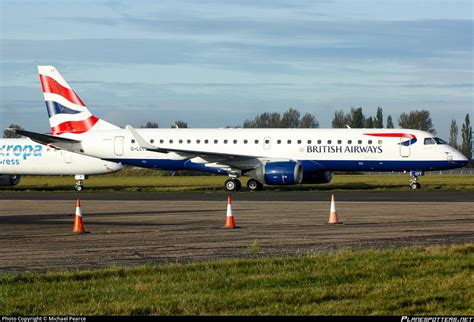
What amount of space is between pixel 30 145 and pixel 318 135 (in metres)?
17.8

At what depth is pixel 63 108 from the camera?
5041cm

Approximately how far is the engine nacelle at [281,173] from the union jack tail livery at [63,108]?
34.6ft

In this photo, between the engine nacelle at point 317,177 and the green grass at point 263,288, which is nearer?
the green grass at point 263,288

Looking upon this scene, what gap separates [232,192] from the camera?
44500 mm

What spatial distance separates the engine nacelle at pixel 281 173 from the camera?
43281 millimetres

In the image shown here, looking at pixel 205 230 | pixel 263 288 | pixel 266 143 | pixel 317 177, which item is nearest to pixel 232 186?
pixel 266 143

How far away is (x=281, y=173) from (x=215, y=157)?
3.95 metres

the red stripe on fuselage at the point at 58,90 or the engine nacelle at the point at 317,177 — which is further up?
the red stripe on fuselage at the point at 58,90

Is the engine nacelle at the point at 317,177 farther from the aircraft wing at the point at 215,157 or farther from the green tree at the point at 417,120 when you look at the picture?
the green tree at the point at 417,120

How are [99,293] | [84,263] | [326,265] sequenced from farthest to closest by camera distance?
[84,263], [326,265], [99,293]

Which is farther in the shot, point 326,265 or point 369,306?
point 326,265

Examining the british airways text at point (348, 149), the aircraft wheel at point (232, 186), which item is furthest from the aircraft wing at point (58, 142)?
the british airways text at point (348, 149)

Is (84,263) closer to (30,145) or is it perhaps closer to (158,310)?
(158,310)

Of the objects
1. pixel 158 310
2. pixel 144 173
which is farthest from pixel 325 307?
pixel 144 173
